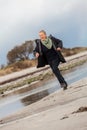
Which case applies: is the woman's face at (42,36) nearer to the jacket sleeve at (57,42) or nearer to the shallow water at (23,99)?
the jacket sleeve at (57,42)

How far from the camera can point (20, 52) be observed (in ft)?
362

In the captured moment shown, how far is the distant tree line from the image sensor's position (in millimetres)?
108688

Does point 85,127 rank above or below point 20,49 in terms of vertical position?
above

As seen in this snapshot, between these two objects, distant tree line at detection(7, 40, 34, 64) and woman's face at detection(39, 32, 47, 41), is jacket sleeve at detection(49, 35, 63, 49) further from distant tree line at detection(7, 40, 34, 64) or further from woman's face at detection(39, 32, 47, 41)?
distant tree line at detection(7, 40, 34, 64)

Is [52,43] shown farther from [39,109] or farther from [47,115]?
[47,115]

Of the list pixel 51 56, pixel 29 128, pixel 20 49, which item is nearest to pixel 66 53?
pixel 20 49

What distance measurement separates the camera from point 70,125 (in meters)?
7.65

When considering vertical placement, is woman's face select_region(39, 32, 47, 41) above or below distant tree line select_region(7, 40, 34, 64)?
above

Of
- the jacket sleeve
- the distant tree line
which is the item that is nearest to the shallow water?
the jacket sleeve

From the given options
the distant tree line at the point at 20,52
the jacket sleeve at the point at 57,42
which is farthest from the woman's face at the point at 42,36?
the distant tree line at the point at 20,52

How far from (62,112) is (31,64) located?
89120mm

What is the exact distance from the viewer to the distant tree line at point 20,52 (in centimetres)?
10869

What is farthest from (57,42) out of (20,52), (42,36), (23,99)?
(20,52)

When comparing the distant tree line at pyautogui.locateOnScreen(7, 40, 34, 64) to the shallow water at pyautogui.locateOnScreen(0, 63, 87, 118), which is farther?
the distant tree line at pyautogui.locateOnScreen(7, 40, 34, 64)
